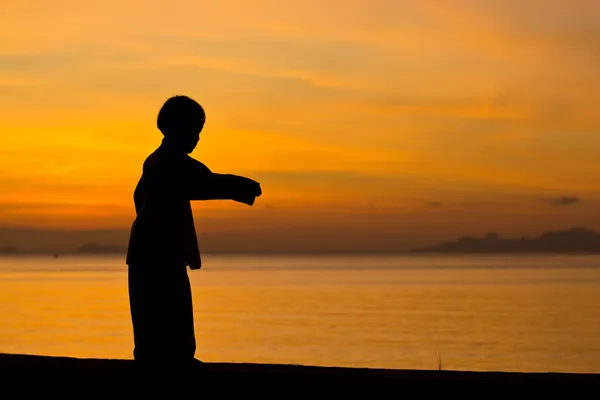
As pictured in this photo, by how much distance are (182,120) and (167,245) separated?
1.84ft

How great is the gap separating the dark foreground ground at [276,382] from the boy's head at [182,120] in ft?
3.35

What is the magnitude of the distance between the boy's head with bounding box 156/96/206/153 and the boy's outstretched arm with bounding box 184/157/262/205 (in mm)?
121

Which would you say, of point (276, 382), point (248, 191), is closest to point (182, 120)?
point (248, 191)

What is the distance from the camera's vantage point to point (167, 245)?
4770mm

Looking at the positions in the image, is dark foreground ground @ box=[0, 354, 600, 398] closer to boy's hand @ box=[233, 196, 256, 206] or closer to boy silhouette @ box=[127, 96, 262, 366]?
boy silhouette @ box=[127, 96, 262, 366]

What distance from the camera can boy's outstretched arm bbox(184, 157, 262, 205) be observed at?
14.9ft

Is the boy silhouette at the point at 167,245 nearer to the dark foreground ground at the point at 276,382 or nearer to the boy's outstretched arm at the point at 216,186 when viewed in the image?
the boy's outstretched arm at the point at 216,186

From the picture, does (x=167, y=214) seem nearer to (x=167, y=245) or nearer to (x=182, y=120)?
(x=167, y=245)

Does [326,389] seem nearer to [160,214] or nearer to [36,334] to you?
[160,214]

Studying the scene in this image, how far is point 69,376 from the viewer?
491 cm

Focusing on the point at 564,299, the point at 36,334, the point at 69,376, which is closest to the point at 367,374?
the point at 69,376

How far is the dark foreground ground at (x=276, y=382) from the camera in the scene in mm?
4430

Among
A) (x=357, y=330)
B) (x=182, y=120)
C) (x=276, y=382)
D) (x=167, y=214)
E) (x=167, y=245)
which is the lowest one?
(x=276, y=382)

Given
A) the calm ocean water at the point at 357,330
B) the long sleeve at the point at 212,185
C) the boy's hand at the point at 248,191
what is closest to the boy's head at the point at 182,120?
the long sleeve at the point at 212,185
